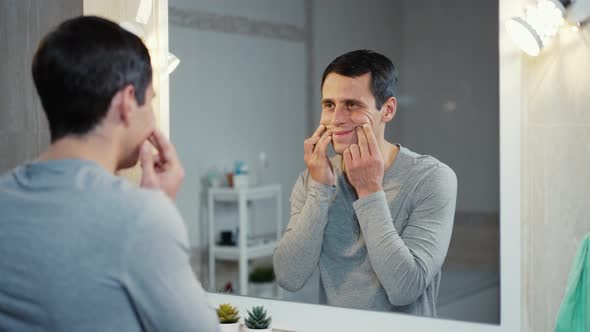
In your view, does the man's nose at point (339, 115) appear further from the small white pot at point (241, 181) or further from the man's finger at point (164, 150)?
the man's finger at point (164, 150)

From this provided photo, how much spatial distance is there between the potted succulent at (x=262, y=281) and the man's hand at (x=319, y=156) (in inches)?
9.4

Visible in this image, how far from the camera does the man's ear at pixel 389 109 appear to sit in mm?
1335

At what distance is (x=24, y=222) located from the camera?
0.83 m

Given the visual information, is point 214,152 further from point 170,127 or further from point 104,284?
point 104,284

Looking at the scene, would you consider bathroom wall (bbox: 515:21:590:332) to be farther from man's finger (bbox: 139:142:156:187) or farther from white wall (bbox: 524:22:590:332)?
man's finger (bbox: 139:142:156:187)

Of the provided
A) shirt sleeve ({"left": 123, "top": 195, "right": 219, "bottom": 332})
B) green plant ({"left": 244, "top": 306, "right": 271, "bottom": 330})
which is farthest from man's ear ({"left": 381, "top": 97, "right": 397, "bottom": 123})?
shirt sleeve ({"left": 123, "top": 195, "right": 219, "bottom": 332})

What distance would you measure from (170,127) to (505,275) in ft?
2.67

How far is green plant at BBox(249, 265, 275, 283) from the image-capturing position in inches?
59.5

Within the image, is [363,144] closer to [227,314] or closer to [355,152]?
[355,152]

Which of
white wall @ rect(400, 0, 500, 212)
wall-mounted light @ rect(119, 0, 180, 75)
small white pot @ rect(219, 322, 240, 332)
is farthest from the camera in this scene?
wall-mounted light @ rect(119, 0, 180, 75)

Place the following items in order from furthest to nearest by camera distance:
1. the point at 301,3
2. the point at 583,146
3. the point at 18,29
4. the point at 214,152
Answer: the point at 18,29 < the point at 214,152 < the point at 301,3 < the point at 583,146

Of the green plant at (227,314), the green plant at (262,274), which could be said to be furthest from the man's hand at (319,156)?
the green plant at (227,314)

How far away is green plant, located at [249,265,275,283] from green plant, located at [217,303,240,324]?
0.08m

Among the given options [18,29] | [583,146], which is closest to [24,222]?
[583,146]
